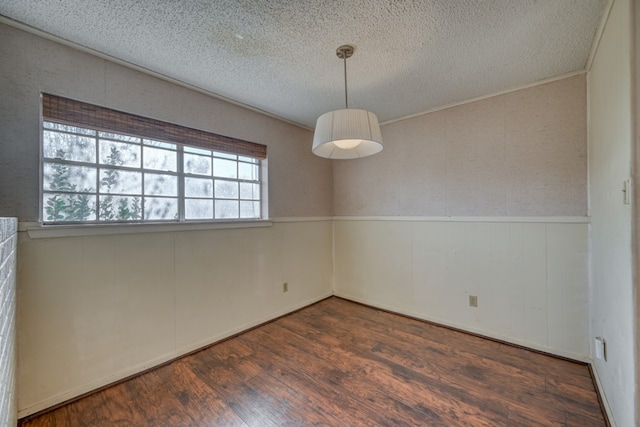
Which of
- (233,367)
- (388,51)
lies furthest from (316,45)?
(233,367)

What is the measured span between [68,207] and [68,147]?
16.5 inches

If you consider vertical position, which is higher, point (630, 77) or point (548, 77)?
point (548, 77)

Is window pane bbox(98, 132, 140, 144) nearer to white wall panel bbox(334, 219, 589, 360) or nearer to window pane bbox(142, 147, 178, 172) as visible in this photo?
window pane bbox(142, 147, 178, 172)

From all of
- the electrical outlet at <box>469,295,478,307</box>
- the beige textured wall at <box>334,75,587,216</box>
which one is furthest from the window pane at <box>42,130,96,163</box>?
the electrical outlet at <box>469,295,478,307</box>

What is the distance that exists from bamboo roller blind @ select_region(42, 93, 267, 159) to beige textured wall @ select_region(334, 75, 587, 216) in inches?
71.3

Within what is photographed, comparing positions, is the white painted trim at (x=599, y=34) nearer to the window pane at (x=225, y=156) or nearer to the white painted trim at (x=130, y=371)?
the window pane at (x=225, y=156)

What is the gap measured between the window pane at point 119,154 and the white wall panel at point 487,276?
8.45 ft

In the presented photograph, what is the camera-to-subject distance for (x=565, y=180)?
225 centimetres

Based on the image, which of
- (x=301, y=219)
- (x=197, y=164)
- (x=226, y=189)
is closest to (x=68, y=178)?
(x=197, y=164)

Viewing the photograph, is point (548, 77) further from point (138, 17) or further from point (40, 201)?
point (40, 201)

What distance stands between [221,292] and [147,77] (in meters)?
1.99

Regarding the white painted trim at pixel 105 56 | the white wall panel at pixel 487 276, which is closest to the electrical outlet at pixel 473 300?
the white wall panel at pixel 487 276

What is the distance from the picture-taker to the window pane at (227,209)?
271 cm

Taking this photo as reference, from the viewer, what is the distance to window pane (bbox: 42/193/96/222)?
70.1 inches
